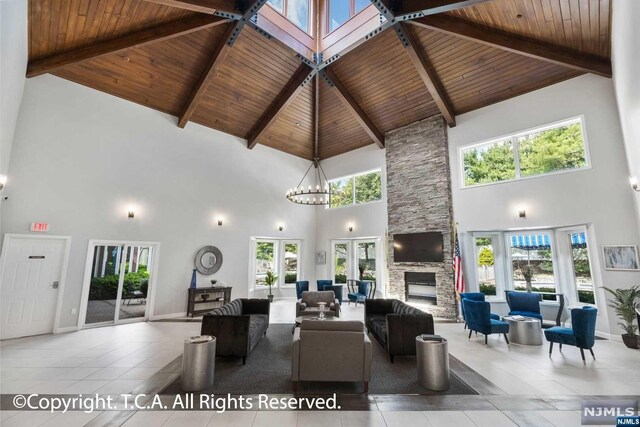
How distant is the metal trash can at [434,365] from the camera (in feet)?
12.0

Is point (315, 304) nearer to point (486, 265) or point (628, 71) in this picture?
point (486, 265)

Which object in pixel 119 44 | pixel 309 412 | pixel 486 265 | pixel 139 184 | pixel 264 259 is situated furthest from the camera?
pixel 264 259

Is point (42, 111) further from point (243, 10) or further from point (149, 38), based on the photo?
point (243, 10)

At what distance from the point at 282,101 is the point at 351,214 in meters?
4.60

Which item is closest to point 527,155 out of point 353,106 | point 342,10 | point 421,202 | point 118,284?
point 421,202

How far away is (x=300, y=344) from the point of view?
12.0ft

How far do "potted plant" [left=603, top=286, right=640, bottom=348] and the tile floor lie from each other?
0.87 feet

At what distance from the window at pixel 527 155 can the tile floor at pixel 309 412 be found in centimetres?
387

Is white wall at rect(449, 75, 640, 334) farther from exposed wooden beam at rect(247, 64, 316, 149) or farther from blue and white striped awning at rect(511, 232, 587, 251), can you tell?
exposed wooden beam at rect(247, 64, 316, 149)

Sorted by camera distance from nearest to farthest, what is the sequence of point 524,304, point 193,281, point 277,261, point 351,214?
point 524,304, point 193,281, point 351,214, point 277,261

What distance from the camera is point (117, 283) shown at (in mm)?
7180

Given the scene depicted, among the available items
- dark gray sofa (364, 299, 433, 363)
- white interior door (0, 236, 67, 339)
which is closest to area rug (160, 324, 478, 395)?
dark gray sofa (364, 299, 433, 363)

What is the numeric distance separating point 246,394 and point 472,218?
23.0 ft

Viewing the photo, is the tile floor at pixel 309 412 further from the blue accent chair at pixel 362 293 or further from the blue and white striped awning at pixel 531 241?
the blue accent chair at pixel 362 293
